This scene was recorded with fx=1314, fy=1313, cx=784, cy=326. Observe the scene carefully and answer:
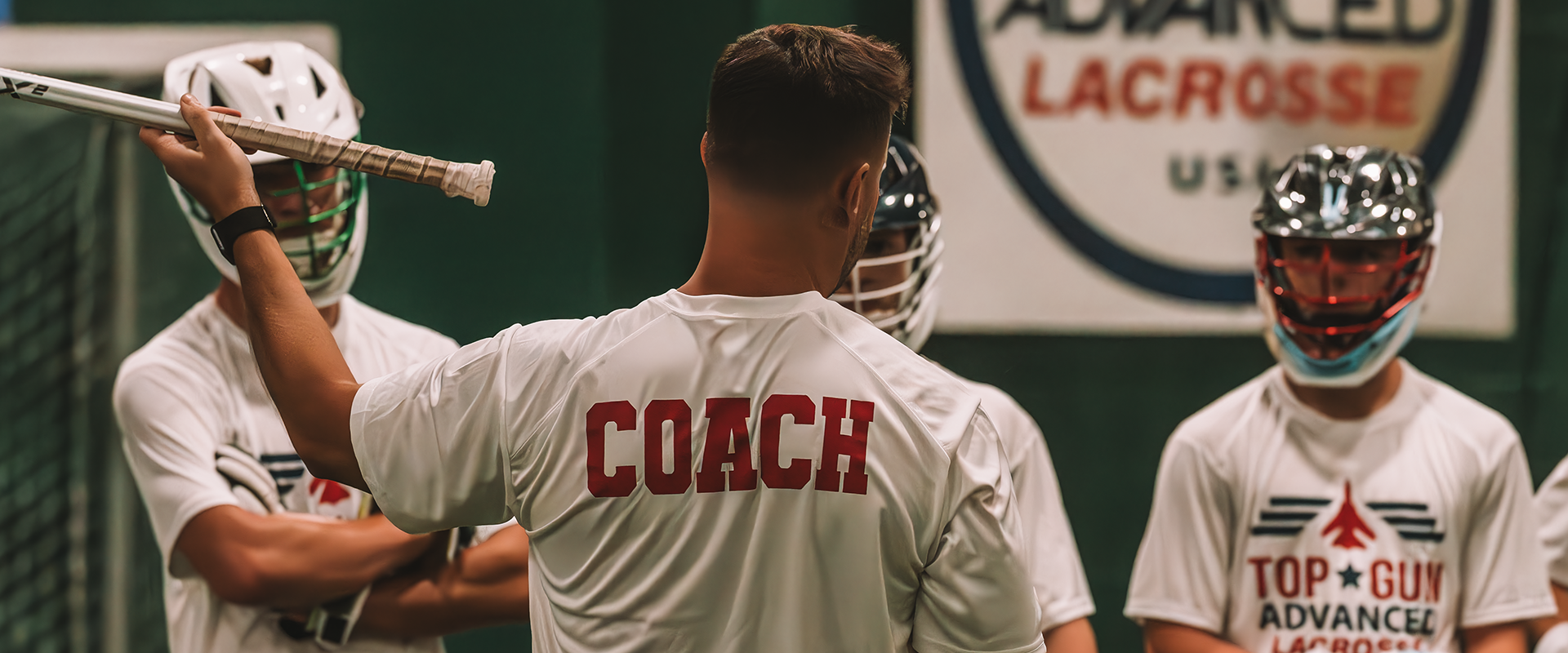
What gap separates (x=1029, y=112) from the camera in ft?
14.3

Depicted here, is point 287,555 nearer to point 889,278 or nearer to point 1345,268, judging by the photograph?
point 889,278

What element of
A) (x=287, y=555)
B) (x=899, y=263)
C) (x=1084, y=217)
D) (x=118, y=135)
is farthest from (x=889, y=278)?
(x=118, y=135)

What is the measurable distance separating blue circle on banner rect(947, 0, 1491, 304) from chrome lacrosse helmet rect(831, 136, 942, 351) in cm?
148

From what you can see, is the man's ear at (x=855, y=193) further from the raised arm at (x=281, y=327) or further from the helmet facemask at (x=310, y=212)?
the helmet facemask at (x=310, y=212)

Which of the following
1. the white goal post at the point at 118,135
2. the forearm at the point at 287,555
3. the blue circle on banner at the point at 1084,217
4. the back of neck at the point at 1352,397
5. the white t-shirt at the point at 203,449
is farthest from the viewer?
the blue circle on banner at the point at 1084,217

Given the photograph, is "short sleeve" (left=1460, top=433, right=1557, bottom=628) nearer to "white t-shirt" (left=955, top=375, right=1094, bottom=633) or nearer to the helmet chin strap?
the helmet chin strap

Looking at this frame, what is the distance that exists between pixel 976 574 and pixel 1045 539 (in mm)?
1258

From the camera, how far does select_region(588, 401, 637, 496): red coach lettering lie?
1.49 meters

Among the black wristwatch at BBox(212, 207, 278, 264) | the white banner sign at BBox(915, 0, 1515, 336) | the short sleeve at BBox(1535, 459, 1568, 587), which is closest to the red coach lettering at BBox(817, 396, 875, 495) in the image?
the black wristwatch at BBox(212, 207, 278, 264)

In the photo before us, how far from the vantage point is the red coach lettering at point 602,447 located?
4.88 ft

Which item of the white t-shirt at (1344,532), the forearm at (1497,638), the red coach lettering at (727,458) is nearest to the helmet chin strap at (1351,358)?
the white t-shirt at (1344,532)

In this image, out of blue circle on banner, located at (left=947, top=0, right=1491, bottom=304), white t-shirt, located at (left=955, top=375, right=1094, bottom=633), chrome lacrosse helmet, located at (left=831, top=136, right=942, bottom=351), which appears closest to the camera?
white t-shirt, located at (left=955, top=375, right=1094, bottom=633)

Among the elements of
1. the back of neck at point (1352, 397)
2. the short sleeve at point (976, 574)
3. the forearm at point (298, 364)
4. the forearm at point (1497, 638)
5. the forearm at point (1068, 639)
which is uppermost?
→ the forearm at point (298, 364)

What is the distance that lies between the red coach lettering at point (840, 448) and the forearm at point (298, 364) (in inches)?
21.5
